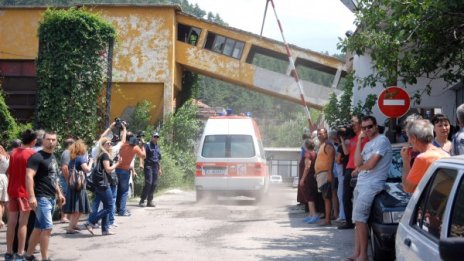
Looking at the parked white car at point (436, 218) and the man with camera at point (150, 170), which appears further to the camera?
the man with camera at point (150, 170)

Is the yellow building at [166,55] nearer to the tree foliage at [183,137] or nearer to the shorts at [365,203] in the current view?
the tree foliage at [183,137]

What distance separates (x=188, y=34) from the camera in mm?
31375

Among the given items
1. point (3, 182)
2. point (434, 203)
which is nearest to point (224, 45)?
point (3, 182)

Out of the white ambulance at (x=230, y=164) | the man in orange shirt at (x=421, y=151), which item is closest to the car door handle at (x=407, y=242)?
the man in orange shirt at (x=421, y=151)

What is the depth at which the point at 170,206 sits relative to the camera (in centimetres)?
1745

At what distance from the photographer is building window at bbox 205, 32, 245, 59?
31.0 m

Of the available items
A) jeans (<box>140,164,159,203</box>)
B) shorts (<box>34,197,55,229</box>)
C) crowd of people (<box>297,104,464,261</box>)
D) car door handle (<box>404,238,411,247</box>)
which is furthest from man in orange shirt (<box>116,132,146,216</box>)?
car door handle (<box>404,238,411,247</box>)

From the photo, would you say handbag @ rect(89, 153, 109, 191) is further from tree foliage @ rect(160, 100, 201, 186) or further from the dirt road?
tree foliage @ rect(160, 100, 201, 186)

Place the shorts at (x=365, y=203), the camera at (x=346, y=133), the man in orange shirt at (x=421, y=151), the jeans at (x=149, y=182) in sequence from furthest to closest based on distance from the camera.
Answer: the jeans at (x=149, y=182) → the camera at (x=346, y=133) → the shorts at (x=365, y=203) → the man in orange shirt at (x=421, y=151)

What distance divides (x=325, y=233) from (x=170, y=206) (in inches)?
254

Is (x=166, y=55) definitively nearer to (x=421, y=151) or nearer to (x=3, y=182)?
(x=3, y=182)

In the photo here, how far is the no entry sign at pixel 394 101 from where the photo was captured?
13117 millimetres

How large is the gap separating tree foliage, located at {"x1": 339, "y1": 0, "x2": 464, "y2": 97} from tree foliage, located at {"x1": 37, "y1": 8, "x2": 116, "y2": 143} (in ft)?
28.6

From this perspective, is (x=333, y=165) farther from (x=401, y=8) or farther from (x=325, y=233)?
(x=401, y=8)
